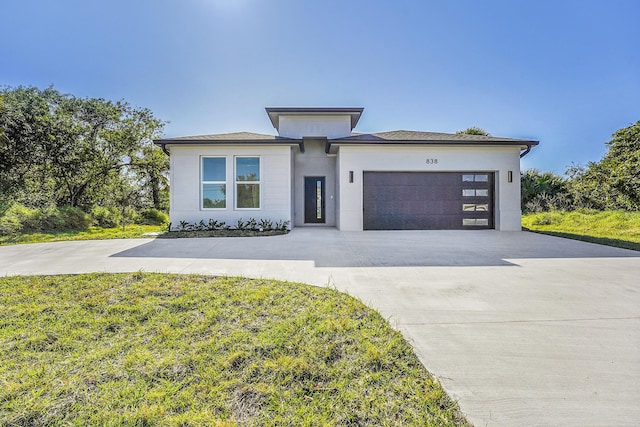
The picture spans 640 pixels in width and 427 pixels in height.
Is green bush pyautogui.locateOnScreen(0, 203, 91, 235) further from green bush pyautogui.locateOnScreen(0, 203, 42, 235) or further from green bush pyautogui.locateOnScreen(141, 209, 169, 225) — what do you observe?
green bush pyautogui.locateOnScreen(141, 209, 169, 225)

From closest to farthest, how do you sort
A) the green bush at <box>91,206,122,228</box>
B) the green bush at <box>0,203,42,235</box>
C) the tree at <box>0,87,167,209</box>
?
the green bush at <box>0,203,42,235</box>
the tree at <box>0,87,167,209</box>
the green bush at <box>91,206,122,228</box>

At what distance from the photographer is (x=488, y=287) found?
12.9ft


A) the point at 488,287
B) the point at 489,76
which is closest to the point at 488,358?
the point at 488,287

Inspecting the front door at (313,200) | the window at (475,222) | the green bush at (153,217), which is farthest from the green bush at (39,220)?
the window at (475,222)

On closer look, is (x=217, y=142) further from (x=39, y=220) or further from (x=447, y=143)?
(x=447, y=143)

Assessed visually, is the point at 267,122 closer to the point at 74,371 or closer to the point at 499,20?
the point at 499,20

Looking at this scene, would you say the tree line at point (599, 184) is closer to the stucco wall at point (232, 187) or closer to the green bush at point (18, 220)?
the stucco wall at point (232, 187)

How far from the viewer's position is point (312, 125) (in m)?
13.0

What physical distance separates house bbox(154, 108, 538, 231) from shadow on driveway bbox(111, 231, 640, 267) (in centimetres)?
229

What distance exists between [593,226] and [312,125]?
1268 centimetres

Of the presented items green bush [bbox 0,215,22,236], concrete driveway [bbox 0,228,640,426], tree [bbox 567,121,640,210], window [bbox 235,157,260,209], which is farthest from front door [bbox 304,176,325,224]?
tree [bbox 567,121,640,210]

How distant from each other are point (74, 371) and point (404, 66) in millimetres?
13101

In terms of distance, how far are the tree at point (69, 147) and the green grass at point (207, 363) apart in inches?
528

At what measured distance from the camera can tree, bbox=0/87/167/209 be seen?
493 inches
